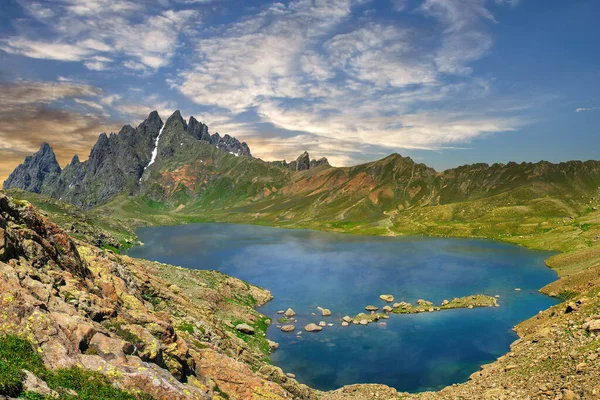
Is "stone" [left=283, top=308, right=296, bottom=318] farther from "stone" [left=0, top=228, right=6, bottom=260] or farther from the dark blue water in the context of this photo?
"stone" [left=0, top=228, right=6, bottom=260]

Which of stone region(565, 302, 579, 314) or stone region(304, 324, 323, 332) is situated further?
stone region(304, 324, 323, 332)

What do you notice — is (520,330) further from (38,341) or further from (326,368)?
(38,341)

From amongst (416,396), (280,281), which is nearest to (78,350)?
(416,396)

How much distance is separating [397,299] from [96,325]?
89.1 meters

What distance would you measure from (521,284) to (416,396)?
284 feet

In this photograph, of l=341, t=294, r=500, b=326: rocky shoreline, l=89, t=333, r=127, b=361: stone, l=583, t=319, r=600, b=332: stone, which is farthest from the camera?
l=341, t=294, r=500, b=326: rocky shoreline

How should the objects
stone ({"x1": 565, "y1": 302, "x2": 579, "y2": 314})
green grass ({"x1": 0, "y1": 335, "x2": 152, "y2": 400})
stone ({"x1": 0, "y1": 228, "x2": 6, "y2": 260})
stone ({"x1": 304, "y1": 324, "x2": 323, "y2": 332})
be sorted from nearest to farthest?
green grass ({"x1": 0, "y1": 335, "x2": 152, "y2": 400})
stone ({"x1": 0, "y1": 228, "x2": 6, "y2": 260})
stone ({"x1": 565, "y1": 302, "x2": 579, "y2": 314})
stone ({"x1": 304, "y1": 324, "x2": 323, "y2": 332})

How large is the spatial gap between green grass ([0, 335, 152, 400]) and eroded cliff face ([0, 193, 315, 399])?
66 centimetres

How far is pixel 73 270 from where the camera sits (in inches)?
1144

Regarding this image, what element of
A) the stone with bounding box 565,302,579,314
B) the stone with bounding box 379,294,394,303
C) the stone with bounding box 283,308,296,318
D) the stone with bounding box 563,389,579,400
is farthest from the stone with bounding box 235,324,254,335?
the stone with bounding box 565,302,579,314

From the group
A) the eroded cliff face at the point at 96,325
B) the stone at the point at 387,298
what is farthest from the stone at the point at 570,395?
the stone at the point at 387,298

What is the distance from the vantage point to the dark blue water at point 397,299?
6103 cm

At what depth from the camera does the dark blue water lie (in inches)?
2403

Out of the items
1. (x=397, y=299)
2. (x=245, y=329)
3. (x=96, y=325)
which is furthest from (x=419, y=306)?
(x=96, y=325)
